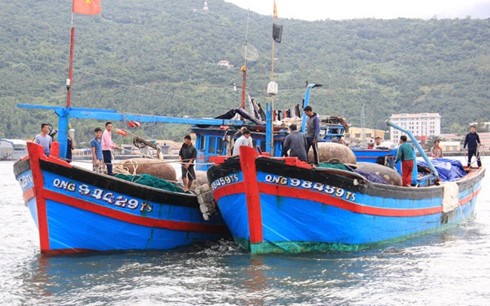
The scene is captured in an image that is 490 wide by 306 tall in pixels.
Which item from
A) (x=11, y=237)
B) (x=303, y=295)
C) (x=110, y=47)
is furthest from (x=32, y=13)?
(x=303, y=295)

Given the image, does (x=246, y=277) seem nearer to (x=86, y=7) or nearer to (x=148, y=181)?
(x=148, y=181)

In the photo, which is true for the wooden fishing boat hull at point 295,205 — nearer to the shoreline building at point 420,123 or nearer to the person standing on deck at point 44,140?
the person standing on deck at point 44,140

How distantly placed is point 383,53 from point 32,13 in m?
68.7

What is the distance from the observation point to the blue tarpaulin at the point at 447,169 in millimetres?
21609

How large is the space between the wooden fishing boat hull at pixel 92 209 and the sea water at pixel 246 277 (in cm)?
30

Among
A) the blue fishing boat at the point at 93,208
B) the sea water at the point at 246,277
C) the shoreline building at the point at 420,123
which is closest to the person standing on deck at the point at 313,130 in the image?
the sea water at the point at 246,277

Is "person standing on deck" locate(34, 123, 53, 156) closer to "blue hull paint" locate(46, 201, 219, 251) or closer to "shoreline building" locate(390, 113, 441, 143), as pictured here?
"blue hull paint" locate(46, 201, 219, 251)

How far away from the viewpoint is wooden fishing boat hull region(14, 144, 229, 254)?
14.2 meters

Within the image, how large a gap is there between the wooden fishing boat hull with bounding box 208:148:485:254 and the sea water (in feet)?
0.99

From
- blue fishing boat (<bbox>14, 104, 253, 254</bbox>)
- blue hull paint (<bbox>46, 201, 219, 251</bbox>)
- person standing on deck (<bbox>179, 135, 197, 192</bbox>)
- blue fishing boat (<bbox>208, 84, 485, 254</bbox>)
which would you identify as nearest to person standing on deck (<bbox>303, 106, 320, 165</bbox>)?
blue fishing boat (<bbox>208, 84, 485, 254</bbox>)

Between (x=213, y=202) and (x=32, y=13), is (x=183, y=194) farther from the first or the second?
(x=32, y=13)

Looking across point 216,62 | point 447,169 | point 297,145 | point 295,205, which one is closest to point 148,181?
point 297,145

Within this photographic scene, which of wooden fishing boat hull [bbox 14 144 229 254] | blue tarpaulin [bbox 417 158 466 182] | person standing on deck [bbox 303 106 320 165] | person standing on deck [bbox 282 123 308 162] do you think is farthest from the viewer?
blue tarpaulin [bbox 417 158 466 182]

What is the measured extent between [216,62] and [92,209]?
10917cm
